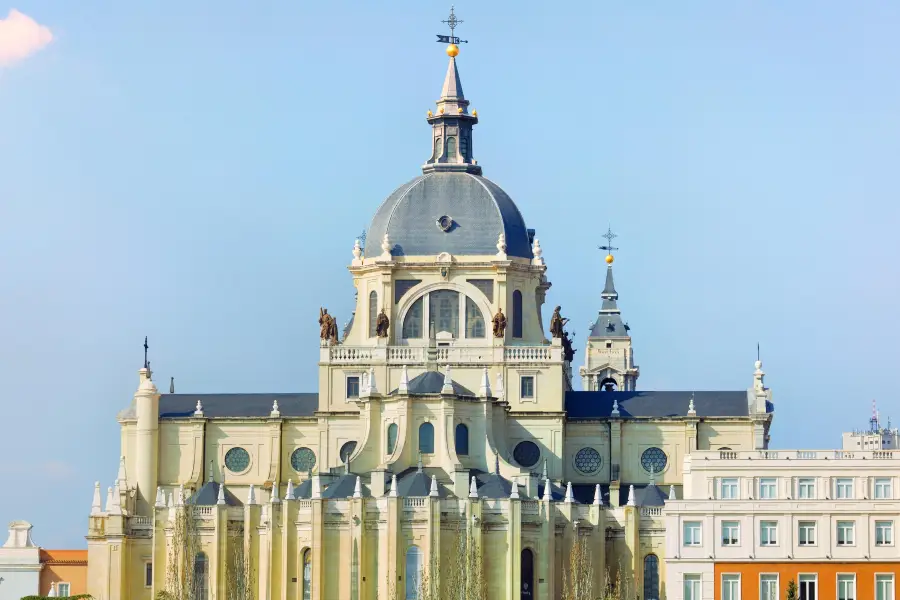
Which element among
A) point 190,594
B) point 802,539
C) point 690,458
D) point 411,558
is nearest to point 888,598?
point 802,539

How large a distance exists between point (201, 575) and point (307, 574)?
9.59 metres

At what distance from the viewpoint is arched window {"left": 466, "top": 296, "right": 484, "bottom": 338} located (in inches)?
6521

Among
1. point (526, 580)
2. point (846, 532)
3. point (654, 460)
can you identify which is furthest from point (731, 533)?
point (654, 460)

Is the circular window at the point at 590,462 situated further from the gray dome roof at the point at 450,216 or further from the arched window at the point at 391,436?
the arched window at the point at 391,436

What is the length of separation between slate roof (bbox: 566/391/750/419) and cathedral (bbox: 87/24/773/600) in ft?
0.45

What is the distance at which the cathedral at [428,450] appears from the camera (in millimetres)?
148875

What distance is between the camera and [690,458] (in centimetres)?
13938

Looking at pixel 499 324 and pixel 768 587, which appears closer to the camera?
pixel 768 587

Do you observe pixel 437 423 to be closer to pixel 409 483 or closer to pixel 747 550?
pixel 409 483

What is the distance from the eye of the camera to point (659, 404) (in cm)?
16638

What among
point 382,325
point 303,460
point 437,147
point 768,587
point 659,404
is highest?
point 437,147

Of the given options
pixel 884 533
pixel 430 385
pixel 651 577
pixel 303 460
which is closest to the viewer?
pixel 884 533

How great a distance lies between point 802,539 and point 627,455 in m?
33.6

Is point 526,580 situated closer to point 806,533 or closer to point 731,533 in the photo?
point 731,533
